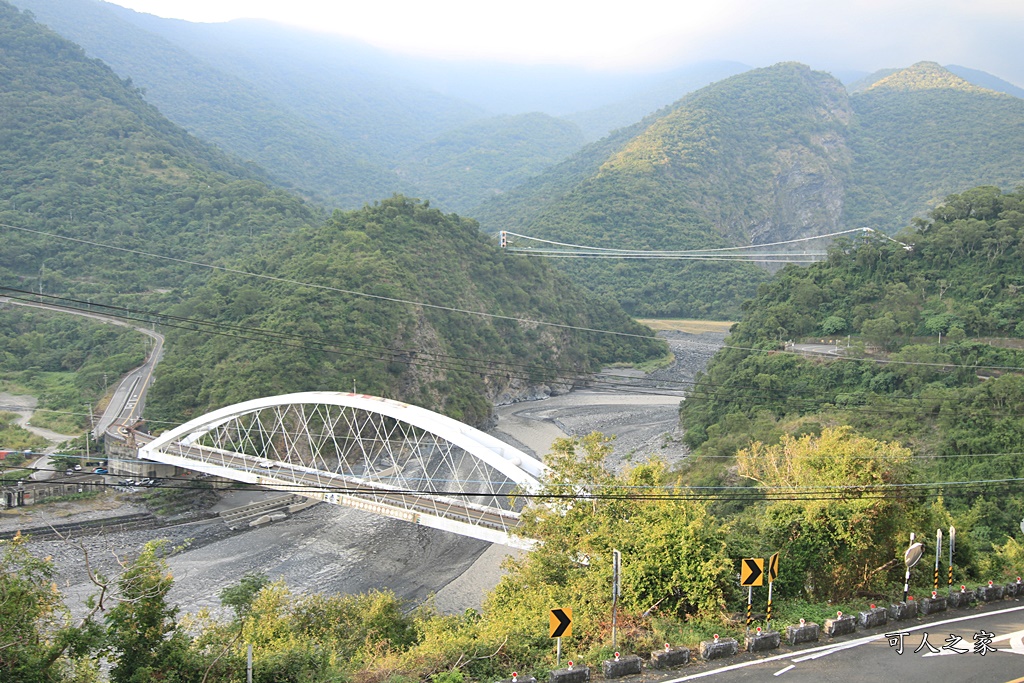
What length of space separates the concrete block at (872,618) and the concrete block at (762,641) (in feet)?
5.29

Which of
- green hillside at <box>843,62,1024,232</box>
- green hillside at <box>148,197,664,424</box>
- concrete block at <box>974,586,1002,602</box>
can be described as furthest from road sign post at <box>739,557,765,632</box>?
green hillside at <box>843,62,1024,232</box>

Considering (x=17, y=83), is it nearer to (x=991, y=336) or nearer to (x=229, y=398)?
(x=229, y=398)

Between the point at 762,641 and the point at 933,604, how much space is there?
3346 mm

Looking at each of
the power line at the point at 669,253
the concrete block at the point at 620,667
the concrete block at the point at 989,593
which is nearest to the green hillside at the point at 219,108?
the power line at the point at 669,253

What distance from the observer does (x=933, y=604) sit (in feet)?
40.3

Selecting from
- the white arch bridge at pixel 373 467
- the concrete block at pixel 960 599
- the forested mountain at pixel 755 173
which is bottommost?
the white arch bridge at pixel 373 467

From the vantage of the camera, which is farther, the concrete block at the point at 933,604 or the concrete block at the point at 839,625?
the concrete block at the point at 933,604

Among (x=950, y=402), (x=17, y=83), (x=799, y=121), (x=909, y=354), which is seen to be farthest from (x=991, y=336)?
(x=799, y=121)

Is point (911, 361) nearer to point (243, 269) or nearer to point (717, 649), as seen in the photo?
point (717, 649)

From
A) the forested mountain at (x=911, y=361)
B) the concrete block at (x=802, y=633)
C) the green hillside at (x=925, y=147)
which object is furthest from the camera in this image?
the green hillside at (x=925, y=147)

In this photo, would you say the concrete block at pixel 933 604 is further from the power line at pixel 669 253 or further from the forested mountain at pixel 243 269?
the power line at pixel 669 253

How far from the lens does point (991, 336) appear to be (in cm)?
3588

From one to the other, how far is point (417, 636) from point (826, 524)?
7958mm

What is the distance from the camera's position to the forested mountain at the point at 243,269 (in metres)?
42.8
